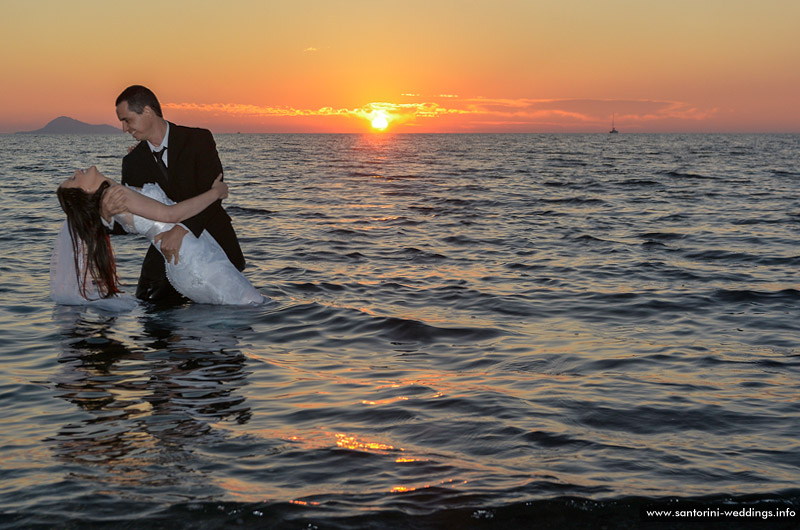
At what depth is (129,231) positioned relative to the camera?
7516 millimetres

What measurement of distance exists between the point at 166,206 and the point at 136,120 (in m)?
0.93

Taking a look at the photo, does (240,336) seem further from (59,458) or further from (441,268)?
(441,268)

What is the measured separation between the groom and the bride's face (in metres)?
0.55

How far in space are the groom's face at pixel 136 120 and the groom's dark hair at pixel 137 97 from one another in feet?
0.10

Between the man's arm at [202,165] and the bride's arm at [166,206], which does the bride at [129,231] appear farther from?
the man's arm at [202,165]

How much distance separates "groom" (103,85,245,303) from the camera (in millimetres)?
7008

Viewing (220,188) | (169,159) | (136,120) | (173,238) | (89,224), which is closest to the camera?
(89,224)

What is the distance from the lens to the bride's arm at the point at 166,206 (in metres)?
6.66

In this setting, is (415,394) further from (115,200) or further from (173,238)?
(173,238)

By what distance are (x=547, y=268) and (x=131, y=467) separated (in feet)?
28.1

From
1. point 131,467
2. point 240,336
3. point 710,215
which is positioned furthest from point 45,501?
point 710,215

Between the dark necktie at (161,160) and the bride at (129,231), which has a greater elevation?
the dark necktie at (161,160)

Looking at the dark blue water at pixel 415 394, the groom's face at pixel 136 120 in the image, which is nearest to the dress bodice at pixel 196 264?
the dark blue water at pixel 415 394

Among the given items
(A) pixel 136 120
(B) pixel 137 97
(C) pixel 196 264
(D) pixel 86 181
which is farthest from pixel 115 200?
(C) pixel 196 264
